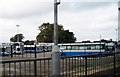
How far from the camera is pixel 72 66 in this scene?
25.6 feet

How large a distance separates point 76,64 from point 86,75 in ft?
1.81

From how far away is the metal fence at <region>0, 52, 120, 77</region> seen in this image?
609cm

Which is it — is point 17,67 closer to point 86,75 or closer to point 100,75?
point 86,75

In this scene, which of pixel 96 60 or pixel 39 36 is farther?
pixel 39 36

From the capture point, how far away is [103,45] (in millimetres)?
36312

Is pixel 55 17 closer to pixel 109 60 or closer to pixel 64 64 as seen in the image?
pixel 64 64

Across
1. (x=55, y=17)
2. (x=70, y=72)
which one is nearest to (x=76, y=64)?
(x=70, y=72)

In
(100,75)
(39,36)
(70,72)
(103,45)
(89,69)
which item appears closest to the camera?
(70,72)

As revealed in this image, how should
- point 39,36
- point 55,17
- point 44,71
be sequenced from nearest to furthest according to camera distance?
point 55,17
point 44,71
point 39,36

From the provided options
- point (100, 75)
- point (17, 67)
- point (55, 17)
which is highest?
point (55, 17)

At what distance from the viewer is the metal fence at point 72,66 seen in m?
6.09

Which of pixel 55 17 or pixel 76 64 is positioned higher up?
pixel 55 17

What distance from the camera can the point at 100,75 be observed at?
9180mm

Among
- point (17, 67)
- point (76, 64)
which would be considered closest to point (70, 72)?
point (76, 64)
